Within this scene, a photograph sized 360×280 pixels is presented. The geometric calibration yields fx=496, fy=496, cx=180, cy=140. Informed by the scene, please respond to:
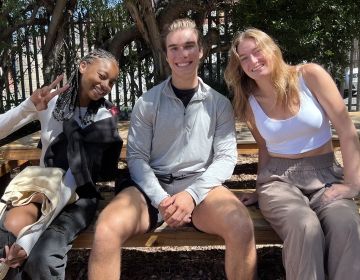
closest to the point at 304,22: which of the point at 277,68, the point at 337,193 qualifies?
the point at 277,68

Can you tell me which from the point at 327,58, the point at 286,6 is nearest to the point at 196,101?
the point at 286,6

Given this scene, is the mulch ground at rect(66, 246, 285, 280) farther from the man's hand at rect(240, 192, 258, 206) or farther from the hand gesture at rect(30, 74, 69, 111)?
the hand gesture at rect(30, 74, 69, 111)

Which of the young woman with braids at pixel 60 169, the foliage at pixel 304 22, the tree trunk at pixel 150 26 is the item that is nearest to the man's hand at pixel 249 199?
the young woman with braids at pixel 60 169

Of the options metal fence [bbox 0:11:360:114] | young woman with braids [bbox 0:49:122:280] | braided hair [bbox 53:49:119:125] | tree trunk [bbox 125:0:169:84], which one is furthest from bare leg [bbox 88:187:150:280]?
metal fence [bbox 0:11:360:114]

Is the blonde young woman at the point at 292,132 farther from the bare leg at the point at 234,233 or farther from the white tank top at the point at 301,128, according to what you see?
the bare leg at the point at 234,233

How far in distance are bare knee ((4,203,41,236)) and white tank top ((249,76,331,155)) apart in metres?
1.36

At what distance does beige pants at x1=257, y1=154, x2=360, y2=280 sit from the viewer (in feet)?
7.66

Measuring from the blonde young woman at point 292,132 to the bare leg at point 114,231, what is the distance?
A: 702 millimetres

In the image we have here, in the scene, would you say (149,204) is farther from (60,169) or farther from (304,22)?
(304,22)

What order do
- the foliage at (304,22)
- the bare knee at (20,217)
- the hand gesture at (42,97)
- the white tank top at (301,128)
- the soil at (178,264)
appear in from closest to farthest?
the bare knee at (20,217)
the white tank top at (301,128)
the hand gesture at (42,97)
the soil at (178,264)
the foliage at (304,22)

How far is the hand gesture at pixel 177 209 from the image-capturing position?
8.64 feet

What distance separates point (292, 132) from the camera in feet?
9.14

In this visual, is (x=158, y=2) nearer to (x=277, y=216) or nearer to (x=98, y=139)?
(x=98, y=139)

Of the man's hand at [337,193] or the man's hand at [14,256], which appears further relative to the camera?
the man's hand at [337,193]
